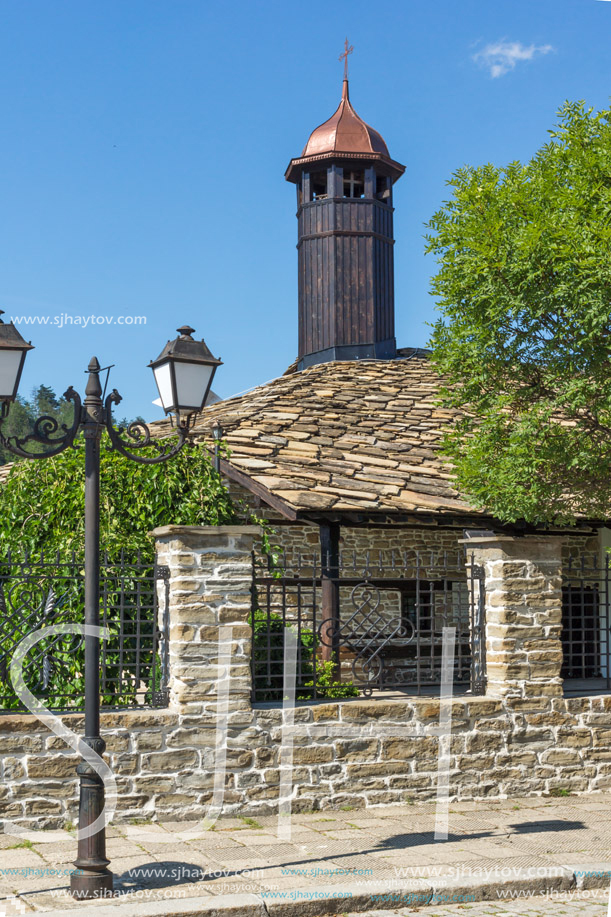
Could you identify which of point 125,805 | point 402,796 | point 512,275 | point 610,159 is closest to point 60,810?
point 125,805

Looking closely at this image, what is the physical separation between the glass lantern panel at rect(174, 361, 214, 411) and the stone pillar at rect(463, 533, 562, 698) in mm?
2999

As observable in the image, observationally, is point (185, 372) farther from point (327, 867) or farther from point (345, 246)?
point (345, 246)

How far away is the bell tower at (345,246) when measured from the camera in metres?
17.6

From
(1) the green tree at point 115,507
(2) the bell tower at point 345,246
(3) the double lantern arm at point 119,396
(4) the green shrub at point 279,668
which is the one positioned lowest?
(4) the green shrub at point 279,668

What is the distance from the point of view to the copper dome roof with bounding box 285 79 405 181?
17656 mm

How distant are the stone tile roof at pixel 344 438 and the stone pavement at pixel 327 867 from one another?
13.9 feet

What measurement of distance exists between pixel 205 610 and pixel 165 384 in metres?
1.82

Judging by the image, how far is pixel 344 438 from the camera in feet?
42.9

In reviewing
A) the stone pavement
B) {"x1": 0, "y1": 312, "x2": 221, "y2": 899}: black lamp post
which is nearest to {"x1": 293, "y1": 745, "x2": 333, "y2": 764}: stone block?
the stone pavement

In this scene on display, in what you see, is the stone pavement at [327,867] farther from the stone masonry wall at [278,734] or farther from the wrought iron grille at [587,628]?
the wrought iron grille at [587,628]

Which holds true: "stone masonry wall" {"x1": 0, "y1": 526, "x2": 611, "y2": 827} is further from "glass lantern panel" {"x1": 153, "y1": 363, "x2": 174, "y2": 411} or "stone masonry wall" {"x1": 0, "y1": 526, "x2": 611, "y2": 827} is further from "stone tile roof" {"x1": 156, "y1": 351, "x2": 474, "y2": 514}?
"stone tile roof" {"x1": 156, "y1": 351, "x2": 474, "y2": 514}

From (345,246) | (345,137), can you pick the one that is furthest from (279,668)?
(345,137)

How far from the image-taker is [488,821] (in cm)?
690

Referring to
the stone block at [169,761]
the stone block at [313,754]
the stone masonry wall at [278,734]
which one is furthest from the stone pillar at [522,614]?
the stone block at [169,761]
